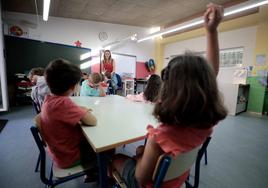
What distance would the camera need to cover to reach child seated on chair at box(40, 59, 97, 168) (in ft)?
2.85

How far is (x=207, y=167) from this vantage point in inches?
67.2

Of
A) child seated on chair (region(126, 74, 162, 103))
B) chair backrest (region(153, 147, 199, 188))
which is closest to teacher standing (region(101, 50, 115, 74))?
child seated on chair (region(126, 74, 162, 103))

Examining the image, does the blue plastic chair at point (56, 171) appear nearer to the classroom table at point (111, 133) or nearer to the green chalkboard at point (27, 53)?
the classroom table at point (111, 133)

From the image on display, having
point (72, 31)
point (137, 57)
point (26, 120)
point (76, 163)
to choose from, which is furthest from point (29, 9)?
point (76, 163)

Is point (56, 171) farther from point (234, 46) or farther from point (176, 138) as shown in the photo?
point (234, 46)

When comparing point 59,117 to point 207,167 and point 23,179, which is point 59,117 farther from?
point 207,167

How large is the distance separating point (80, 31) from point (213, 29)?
5.72 metres

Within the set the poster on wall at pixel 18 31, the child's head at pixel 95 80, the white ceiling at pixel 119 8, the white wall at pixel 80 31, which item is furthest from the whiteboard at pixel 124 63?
the child's head at pixel 95 80

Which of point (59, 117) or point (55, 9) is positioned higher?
point (55, 9)

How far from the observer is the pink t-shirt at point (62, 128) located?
86 centimetres

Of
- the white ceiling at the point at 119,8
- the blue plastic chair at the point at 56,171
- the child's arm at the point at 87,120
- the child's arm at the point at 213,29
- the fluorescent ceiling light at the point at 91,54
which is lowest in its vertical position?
the blue plastic chair at the point at 56,171

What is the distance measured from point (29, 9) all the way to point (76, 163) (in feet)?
16.7

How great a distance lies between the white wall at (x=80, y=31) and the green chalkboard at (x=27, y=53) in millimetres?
491

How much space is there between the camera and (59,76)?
0.93m
